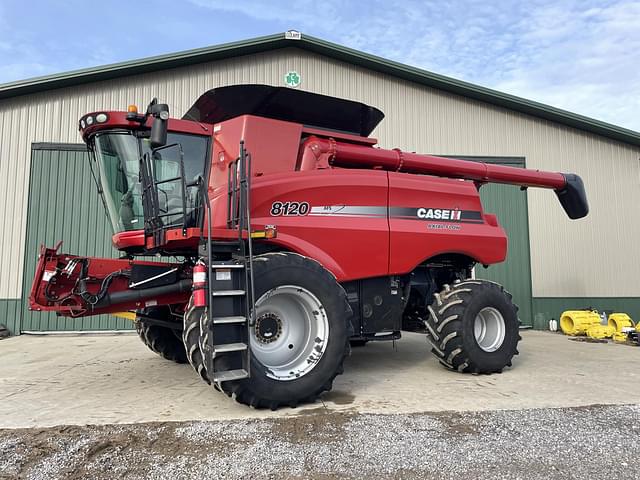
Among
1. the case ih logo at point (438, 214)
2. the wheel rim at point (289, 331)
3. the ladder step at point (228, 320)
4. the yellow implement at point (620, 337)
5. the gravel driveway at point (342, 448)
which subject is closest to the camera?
the gravel driveway at point (342, 448)

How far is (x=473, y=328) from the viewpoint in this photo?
227 inches

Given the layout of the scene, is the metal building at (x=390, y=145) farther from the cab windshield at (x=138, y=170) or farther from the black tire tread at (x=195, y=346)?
the black tire tread at (x=195, y=346)

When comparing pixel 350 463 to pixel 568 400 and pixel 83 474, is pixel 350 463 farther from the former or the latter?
pixel 568 400

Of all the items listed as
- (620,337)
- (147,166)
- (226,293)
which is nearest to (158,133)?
(147,166)

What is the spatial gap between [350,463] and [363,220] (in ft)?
10.1

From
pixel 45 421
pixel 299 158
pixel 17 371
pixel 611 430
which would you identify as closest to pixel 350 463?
pixel 611 430

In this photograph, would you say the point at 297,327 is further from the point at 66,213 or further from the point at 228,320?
the point at 66,213

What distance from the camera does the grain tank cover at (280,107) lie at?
16.8 feet

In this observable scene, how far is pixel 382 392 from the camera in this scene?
193 inches

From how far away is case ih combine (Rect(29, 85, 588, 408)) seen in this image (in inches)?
166

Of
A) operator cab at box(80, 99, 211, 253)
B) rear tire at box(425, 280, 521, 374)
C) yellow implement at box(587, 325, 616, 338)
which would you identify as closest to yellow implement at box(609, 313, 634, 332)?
yellow implement at box(587, 325, 616, 338)

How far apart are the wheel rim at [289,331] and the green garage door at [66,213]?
7.62m

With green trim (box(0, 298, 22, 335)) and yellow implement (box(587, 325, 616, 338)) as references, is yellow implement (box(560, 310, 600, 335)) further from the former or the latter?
green trim (box(0, 298, 22, 335))

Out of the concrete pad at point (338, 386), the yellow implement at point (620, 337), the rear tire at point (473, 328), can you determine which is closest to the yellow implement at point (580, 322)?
the yellow implement at point (620, 337)
